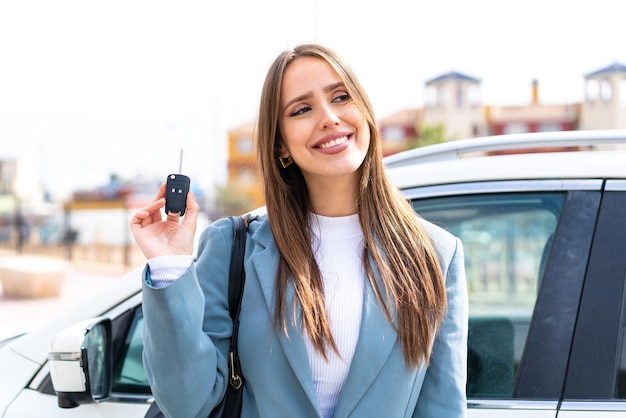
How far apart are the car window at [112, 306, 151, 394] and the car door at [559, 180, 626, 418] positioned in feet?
4.25

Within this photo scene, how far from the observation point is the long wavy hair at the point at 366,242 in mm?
1748

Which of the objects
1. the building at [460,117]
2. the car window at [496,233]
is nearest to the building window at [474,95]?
the building at [460,117]

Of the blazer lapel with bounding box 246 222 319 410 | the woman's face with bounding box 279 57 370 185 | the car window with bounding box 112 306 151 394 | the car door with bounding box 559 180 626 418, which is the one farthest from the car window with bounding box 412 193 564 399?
the car window with bounding box 112 306 151 394

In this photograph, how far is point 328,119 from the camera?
5.97ft

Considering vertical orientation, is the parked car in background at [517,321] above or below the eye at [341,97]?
below

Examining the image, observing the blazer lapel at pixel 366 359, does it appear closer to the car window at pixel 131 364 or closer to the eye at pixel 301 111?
the eye at pixel 301 111

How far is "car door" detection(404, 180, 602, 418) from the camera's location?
1945 mm

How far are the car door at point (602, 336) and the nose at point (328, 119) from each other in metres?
0.81

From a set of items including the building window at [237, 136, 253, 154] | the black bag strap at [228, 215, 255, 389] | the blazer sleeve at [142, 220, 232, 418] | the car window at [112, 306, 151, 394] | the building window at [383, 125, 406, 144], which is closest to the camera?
the blazer sleeve at [142, 220, 232, 418]

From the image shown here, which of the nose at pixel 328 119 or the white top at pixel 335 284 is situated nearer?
the white top at pixel 335 284

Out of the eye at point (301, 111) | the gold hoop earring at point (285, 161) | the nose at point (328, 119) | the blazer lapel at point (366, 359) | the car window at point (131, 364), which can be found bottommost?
the car window at point (131, 364)

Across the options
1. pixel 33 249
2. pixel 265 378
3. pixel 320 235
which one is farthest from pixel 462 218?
pixel 33 249

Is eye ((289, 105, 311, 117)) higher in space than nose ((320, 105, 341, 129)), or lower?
higher

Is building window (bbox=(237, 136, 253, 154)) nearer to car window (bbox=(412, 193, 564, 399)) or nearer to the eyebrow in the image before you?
car window (bbox=(412, 193, 564, 399))
